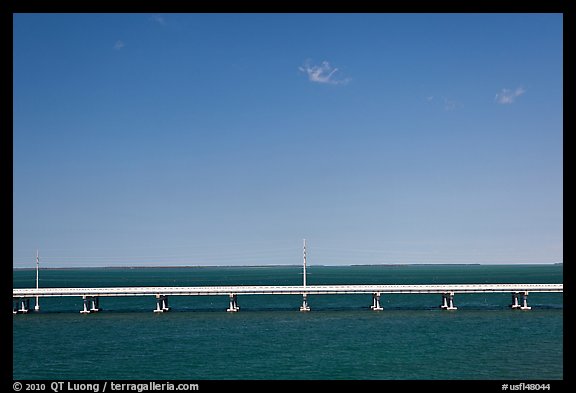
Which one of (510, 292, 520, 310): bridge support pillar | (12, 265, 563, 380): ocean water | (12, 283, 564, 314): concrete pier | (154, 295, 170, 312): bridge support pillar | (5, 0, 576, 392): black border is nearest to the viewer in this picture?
(5, 0, 576, 392): black border
